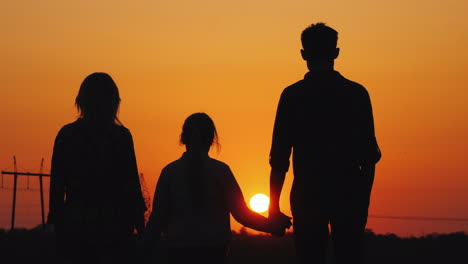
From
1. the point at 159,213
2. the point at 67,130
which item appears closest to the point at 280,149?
the point at 159,213

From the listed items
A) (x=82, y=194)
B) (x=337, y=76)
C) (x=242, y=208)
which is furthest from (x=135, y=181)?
(x=337, y=76)

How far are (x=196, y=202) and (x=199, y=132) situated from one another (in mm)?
568

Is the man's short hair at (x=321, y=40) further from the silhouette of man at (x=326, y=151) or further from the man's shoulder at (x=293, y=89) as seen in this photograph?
the man's shoulder at (x=293, y=89)

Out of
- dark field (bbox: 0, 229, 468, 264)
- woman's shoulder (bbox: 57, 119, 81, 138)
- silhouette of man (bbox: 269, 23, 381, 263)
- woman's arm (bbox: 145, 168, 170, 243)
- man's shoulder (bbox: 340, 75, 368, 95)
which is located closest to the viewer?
silhouette of man (bbox: 269, 23, 381, 263)

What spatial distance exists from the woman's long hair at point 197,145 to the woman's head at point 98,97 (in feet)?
2.05

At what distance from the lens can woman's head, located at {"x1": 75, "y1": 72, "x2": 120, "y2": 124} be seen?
26.2 ft

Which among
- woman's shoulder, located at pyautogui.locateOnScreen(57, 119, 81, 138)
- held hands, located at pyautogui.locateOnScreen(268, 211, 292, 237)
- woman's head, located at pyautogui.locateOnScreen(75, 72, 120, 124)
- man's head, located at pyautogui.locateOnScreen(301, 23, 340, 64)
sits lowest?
held hands, located at pyautogui.locateOnScreen(268, 211, 292, 237)

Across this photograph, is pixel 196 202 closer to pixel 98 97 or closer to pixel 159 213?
pixel 159 213

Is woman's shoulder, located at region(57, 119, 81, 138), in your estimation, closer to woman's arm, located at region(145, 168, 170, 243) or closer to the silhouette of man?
woman's arm, located at region(145, 168, 170, 243)

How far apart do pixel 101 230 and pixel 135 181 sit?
46 centimetres

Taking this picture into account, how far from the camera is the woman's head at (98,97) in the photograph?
26.2 feet

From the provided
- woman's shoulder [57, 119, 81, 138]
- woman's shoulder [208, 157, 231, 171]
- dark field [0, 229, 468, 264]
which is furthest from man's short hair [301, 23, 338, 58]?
dark field [0, 229, 468, 264]

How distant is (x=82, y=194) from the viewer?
26.3ft

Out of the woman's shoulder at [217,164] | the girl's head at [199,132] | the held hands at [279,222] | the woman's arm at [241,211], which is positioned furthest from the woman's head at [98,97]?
the held hands at [279,222]
